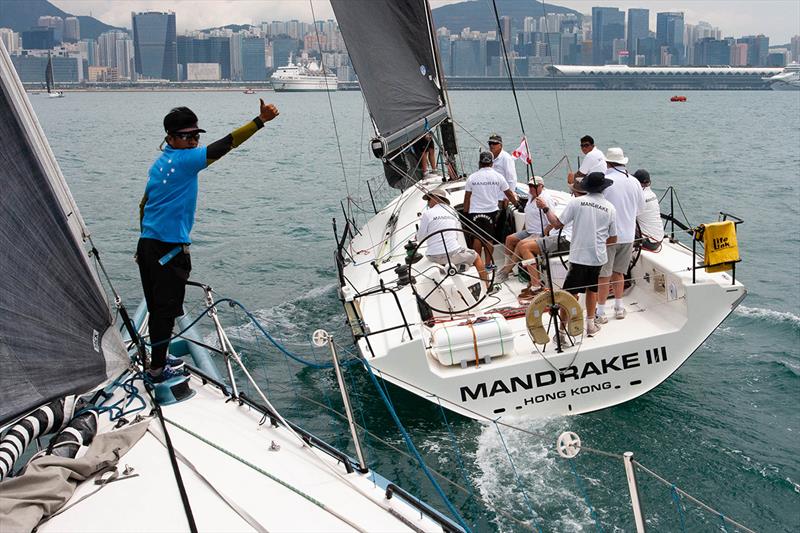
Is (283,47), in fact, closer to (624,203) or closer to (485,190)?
(485,190)

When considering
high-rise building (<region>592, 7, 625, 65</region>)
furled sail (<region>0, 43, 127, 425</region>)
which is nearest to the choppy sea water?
furled sail (<region>0, 43, 127, 425</region>)

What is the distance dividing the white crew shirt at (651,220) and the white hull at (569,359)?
0.61 m

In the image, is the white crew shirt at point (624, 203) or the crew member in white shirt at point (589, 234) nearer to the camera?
the crew member in white shirt at point (589, 234)

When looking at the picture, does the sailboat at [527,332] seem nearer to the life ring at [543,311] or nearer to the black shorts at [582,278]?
the life ring at [543,311]

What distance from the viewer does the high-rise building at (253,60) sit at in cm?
18212

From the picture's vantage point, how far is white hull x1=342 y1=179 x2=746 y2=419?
6875 millimetres

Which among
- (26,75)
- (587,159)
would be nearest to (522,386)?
(587,159)

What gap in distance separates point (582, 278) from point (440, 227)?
1.69m

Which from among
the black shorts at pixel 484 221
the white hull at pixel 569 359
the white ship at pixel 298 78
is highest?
the white ship at pixel 298 78

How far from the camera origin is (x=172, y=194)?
4.73 meters

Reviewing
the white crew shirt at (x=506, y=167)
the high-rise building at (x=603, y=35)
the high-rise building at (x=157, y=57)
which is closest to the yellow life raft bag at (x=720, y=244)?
the white crew shirt at (x=506, y=167)

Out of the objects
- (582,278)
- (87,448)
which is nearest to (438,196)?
(582,278)

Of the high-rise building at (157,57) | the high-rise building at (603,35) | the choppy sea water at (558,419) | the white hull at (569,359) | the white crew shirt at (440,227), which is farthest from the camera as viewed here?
the high-rise building at (157,57)

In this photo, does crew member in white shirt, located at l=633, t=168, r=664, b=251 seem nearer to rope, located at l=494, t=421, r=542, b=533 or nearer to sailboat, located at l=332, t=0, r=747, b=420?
sailboat, located at l=332, t=0, r=747, b=420
